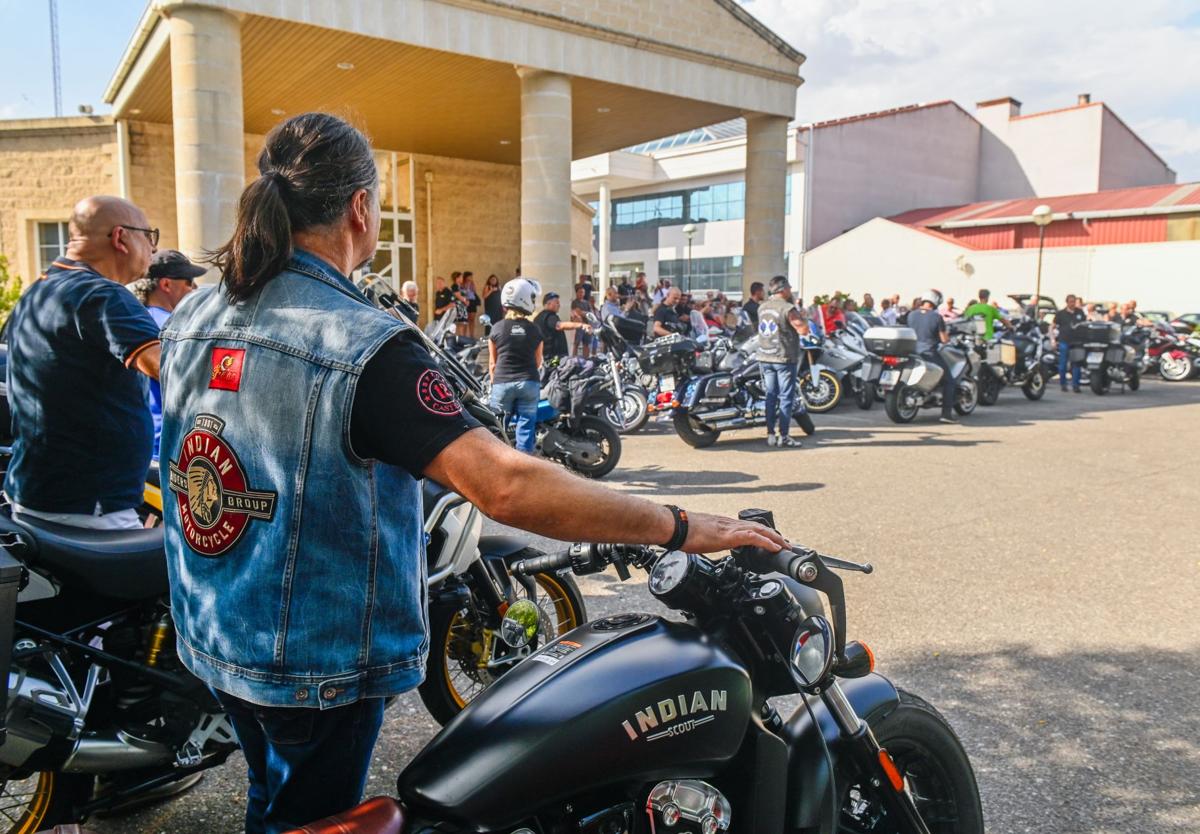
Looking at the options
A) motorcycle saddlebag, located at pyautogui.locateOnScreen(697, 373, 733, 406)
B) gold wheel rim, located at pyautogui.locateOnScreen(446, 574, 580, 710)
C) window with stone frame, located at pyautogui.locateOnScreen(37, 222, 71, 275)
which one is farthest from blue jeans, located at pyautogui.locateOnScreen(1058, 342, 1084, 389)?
window with stone frame, located at pyautogui.locateOnScreen(37, 222, 71, 275)

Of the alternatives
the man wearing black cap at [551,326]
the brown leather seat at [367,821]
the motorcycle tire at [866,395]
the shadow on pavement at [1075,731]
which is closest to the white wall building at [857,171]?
the motorcycle tire at [866,395]

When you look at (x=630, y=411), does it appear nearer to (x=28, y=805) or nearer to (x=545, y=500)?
(x=28, y=805)

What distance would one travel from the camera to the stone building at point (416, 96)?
531 inches

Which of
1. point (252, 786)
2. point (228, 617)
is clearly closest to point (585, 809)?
point (252, 786)

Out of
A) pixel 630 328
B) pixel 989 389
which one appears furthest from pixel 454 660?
pixel 989 389

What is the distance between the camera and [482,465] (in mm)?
1511

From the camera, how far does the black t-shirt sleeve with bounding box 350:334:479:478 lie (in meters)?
1.49

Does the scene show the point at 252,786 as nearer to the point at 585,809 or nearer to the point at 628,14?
the point at 585,809

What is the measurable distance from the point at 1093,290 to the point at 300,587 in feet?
116

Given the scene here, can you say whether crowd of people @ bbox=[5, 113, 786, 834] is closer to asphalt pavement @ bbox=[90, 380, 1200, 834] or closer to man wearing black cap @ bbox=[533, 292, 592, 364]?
asphalt pavement @ bbox=[90, 380, 1200, 834]

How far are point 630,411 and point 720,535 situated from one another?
9.51m

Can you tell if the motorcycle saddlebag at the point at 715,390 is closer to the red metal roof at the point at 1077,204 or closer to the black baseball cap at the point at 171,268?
the black baseball cap at the point at 171,268

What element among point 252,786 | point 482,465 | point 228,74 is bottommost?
point 252,786

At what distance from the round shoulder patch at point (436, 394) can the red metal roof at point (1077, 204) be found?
113 feet
